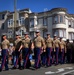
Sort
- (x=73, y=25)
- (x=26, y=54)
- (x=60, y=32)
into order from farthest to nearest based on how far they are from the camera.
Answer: (x=73, y=25) < (x=60, y=32) < (x=26, y=54)

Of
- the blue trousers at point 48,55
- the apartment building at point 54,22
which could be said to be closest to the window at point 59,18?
the apartment building at point 54,22

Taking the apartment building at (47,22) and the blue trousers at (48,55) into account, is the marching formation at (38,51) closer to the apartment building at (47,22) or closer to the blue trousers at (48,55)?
the blue trousers at (48,55)

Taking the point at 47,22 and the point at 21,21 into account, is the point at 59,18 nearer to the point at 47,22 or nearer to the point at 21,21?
the point at 47,22

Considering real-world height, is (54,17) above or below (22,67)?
above

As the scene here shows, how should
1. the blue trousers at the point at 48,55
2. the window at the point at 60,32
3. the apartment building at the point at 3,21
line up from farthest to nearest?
the apartment building at the point at 3,21
the window at the point at 60,32
the blue trousers at the point at 48,55

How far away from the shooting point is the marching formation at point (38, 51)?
12642mm

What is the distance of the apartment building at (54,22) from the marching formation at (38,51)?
123 ft

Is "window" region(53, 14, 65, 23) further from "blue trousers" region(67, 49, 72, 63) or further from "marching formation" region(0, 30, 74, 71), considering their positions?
"blue trousers" region(67, 49, 72, 63)

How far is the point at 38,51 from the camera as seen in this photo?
12906mm

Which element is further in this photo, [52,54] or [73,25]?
[73,25]

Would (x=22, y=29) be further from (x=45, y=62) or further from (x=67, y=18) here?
(x=45, y=62)

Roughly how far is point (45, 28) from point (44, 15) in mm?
2858

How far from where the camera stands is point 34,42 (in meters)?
13.1

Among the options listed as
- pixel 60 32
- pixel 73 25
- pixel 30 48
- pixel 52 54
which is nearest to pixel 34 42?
pixel 30 48
